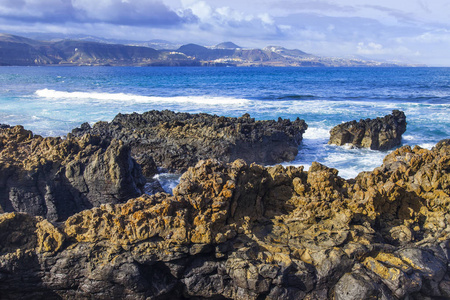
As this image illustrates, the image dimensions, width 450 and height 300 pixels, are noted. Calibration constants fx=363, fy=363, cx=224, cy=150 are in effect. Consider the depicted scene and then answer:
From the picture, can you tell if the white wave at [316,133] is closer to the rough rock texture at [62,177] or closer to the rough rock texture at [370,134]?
the rough rock texture at [370,134]

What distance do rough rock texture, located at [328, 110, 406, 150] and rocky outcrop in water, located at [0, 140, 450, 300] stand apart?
1219cm

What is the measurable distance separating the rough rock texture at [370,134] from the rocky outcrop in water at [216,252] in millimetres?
12192

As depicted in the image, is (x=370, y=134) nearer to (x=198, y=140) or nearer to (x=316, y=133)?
(x=316, y=133)

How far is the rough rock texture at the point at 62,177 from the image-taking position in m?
7.95

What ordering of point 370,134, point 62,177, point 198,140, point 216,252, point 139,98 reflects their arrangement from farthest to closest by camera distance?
point 139,98, point 370,134, point 198,140, point 62,177, point 216,252

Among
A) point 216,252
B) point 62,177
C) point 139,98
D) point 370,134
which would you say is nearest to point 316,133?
point 370,134

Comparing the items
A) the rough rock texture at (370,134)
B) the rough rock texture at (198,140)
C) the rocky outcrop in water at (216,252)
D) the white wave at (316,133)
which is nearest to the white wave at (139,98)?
the white wave at (316,133)

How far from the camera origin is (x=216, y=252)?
4820mm

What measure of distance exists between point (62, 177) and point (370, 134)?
1384cm

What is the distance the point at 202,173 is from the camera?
214 inches

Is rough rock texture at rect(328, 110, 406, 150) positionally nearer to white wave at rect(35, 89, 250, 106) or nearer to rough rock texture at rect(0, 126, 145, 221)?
rough rock texture at rect(0, 126, 145, 221)

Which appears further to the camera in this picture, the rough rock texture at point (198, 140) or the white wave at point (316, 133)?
the white wave at point (316, 133)

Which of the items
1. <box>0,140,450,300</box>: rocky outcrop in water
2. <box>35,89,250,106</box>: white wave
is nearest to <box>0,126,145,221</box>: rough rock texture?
<box>0,140,450,300</box>: rocky outcrop in water

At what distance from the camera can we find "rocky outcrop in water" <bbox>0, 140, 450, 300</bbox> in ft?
15.1
